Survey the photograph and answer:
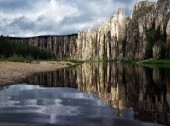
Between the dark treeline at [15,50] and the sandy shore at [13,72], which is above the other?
the dark treeline at [15,50]

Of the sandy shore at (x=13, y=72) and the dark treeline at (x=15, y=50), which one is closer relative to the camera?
Result: the sandy shore at (x=13, y=72)

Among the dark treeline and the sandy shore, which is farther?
the dark treeline

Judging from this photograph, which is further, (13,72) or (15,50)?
(15,50)

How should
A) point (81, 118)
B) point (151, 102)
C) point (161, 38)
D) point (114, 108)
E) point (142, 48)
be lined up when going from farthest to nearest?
1. point (142, 48)
2. point (161, 38)
3. point (151, 102)
4. point (114, 108)
5. point (81, 118)

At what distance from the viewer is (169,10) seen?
620ft

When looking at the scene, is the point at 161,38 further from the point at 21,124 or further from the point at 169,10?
the point at 21,124

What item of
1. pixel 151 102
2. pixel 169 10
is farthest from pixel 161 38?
pixel 151 102

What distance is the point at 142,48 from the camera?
7869 inches

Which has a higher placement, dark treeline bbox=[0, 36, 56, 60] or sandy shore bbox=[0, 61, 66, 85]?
dark treeline bbox=[0, 36, 56, 60]

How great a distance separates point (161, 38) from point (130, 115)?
164995 millimetres

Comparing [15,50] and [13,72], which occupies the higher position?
[15,50]

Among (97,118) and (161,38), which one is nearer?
(97,118)

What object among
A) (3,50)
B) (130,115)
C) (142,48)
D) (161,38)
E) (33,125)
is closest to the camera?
(33,125)

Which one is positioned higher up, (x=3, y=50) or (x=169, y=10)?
(x=169, y=10)
